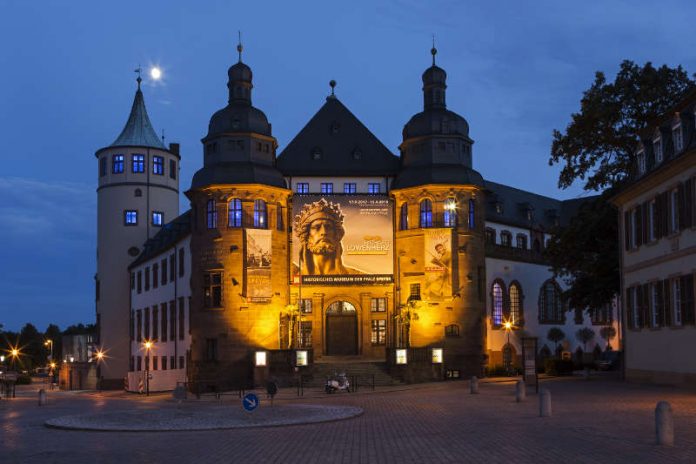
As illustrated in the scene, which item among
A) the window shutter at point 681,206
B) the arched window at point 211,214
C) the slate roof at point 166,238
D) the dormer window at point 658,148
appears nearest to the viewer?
the window shutter at point 681,206

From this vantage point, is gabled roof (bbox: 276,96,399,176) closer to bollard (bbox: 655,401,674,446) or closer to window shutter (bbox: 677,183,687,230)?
window shutter (bbox: 677,183,687,230)

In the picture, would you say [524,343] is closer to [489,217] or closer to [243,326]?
[243,326]

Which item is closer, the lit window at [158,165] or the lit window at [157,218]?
the lit window at [157,218]

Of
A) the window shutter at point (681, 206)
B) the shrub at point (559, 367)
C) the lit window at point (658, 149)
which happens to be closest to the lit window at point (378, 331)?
the shrub at point (559, 367)

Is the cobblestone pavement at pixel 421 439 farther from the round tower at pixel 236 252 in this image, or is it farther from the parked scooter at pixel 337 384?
the round tower at pixel 236 252

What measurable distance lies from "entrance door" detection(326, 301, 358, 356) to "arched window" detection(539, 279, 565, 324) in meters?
19.8

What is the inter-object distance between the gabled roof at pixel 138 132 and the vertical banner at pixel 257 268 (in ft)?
99.7

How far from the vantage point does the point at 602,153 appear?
5138cm

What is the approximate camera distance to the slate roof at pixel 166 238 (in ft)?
220

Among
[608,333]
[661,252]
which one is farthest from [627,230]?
[608,333]

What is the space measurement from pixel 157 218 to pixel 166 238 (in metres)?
11.5

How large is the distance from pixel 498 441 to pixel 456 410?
1044 cm

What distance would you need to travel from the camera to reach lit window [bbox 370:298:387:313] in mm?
61628

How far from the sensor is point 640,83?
48.9 meters
